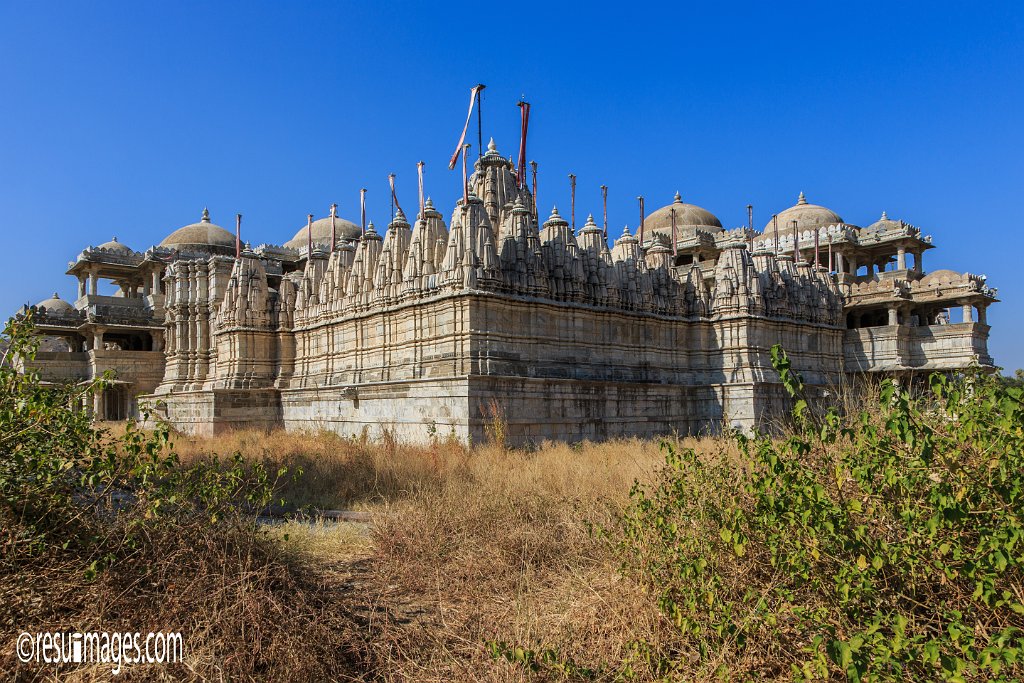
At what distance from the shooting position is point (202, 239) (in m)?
47.3

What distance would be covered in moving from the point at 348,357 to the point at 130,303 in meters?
22.3

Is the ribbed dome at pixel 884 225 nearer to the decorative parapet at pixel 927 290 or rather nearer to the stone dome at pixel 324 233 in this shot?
the decorative parapet at pixel 927 290

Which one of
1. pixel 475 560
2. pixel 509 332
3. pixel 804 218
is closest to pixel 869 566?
pixel 475 560

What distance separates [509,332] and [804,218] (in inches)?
1224

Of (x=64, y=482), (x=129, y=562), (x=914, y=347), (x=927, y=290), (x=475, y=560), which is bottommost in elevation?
(x=475, y=560)

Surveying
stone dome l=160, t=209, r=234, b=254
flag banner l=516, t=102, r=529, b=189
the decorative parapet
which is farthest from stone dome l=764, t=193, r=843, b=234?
stone dome l=160, t=209, r=234, b=254

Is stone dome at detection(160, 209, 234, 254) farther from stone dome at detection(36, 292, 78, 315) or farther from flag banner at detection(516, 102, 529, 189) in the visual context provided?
flag banner at detection(516, 102, 529, 189)

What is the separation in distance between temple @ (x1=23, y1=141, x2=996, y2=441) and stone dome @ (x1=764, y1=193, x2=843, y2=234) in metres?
5.22

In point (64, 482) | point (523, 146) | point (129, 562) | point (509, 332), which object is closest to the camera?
point (129, 562)

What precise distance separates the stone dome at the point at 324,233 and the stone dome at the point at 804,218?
26.8 meters

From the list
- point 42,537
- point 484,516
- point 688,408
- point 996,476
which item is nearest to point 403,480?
point 484,516

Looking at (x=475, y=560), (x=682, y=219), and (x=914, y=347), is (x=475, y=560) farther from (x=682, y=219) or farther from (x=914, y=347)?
(x=682, y=219)

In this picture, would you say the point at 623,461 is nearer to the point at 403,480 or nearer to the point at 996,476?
the point at 403,480

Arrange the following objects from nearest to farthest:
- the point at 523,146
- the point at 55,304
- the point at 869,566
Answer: the point at 869,566, the point at 523,146, the point at 55,304
